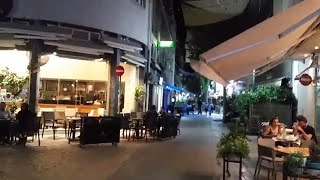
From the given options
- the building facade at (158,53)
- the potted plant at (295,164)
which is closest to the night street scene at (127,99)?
the potted plant at (295,164)

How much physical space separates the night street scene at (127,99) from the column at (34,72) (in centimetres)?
4

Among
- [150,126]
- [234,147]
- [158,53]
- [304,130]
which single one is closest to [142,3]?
[150,126]

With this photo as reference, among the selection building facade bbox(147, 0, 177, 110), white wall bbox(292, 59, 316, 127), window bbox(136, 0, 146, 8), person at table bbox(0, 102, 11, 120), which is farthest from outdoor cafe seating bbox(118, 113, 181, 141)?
building facade bbox(147, 0, 177, 110)

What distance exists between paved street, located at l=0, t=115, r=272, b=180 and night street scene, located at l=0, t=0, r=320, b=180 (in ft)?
0.10

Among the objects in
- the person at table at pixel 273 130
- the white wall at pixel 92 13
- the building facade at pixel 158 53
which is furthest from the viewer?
the building facade at pixel 158 53

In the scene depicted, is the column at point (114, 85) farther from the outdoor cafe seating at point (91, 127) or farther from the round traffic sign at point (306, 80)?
the round traffic sign at point (306, 80)

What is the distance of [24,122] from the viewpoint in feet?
48.6

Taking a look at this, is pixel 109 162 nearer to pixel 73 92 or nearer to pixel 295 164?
pixel 295 164

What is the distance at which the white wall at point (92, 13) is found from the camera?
57.7 feet

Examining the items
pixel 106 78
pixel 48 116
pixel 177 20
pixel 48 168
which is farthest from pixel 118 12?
pixel 177 20

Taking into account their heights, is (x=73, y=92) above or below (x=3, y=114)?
above

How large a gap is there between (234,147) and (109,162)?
13.6ft

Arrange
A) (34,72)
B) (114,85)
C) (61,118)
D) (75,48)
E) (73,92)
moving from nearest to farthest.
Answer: (34,72), (61,118), (75,48), (114,85), (73,92)

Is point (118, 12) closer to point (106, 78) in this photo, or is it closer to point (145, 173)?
point (106, 78)
